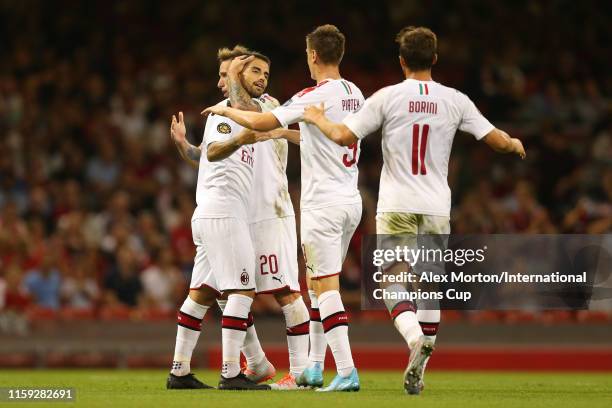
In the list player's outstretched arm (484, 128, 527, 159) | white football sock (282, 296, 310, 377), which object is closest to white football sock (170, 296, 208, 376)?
white football sock (282, 296, 310, 377)

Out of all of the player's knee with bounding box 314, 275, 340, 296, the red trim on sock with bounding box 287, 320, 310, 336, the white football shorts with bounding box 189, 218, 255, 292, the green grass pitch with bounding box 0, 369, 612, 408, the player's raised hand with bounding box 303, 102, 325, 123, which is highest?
the player's raised hand with bounding box 303, 102, 325, 123

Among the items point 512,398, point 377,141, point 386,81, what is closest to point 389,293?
point 512,398

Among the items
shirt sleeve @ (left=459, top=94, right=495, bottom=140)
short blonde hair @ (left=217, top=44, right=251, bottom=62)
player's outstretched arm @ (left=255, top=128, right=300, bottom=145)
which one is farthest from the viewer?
short blonde hair @ (left=217, top=44, right=251, bottom=62)

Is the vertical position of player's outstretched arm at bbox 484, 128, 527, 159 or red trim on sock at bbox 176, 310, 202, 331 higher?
player's outstretched arm at bbox 484, 128, 527, 159

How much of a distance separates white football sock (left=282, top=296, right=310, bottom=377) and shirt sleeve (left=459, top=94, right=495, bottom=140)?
2.02m

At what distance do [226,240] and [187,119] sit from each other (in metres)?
10.0

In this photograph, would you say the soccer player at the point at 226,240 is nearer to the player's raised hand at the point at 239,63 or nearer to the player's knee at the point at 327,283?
the player's raised hand at the point at 239,63

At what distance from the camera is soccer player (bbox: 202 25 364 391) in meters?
8.91

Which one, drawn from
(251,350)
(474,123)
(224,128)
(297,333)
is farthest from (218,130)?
(474,123)

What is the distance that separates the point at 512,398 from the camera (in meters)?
8.64

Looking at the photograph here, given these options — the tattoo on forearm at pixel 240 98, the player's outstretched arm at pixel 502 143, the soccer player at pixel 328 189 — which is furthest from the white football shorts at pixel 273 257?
the player's outstretched arm at pixel 502 143

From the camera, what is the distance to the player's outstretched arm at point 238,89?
9.44 m

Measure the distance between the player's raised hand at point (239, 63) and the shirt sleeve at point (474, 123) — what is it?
1796 mm

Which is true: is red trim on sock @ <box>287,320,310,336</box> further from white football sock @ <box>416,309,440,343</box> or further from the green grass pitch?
white football sock @ <box>416,309,440,343</box>
